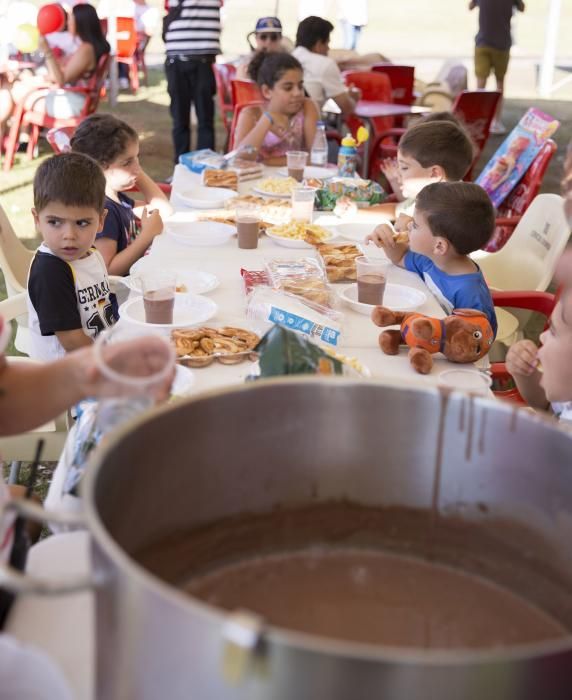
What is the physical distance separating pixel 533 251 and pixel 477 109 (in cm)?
316

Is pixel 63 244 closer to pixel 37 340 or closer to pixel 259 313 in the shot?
pixel 37 340

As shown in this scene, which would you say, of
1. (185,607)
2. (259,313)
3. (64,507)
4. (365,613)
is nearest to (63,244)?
(259,313)

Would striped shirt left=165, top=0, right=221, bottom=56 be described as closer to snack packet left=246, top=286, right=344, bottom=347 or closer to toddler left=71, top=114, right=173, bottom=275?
toddler left=71, top=114, right=173, bottom=275

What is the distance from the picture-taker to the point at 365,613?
1024 millimetres

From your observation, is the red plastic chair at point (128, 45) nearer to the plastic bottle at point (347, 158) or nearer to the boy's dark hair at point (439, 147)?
the plastic bottle at point (347, 158)

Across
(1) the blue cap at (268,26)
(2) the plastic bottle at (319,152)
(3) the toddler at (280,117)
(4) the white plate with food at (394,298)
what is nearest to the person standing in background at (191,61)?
(1) the blue cap at (268,26)

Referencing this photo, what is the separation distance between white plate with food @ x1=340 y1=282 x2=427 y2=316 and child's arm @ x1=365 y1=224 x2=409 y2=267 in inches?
14.3

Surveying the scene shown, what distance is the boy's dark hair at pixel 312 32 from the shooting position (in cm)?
698

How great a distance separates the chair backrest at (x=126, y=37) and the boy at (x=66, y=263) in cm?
974

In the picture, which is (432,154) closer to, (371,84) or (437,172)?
(437,172)

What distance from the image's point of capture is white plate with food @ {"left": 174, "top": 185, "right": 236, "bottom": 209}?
4007mm

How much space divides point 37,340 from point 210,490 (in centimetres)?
185

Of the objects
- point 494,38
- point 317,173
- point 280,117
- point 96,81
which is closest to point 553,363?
point 317,173

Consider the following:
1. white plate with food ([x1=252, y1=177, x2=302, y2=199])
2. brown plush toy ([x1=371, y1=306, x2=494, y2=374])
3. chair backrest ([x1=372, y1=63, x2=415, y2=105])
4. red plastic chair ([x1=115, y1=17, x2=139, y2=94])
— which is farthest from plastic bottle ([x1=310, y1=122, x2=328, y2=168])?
red plastic chair ([x1=115, y1=17, x2=139, y2=94])
